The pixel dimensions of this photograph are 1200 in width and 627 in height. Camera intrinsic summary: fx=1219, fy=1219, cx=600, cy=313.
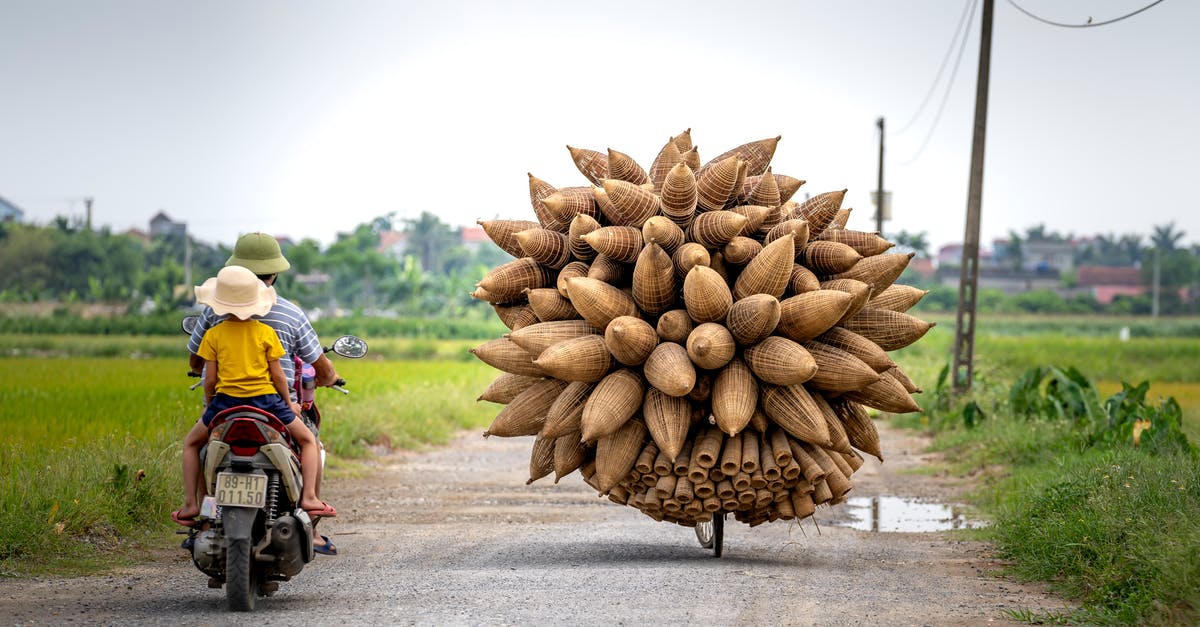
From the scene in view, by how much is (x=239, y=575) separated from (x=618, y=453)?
2.25m

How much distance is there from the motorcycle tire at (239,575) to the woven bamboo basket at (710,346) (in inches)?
103

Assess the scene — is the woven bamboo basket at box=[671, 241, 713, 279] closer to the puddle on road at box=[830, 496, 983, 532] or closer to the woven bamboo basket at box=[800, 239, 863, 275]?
the woven bamboo basket at box=[800, 239, 863, 275]

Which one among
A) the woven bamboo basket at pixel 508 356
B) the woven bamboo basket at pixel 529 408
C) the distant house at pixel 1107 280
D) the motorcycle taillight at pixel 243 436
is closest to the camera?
the motorcycle taillight at pixel 243 436

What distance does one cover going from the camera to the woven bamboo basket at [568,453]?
760 cm

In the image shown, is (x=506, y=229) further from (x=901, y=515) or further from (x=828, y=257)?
(x=901, y=515)

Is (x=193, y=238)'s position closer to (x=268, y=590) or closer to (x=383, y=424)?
(x=383, y=424)

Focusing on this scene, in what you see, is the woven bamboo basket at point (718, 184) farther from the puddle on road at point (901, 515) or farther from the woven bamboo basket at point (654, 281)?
the puddle on road at point (901, 515)

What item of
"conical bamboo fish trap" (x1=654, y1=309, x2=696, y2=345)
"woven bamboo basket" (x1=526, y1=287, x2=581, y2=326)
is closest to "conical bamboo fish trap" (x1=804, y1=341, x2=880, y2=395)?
"conical bamboo fish trap" (x1=654, y1=309, x2=696, y2=345)

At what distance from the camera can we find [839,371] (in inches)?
281

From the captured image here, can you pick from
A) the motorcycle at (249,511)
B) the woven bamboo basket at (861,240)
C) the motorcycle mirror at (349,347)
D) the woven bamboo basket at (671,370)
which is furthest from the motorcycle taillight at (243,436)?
the woven bamboo basket at (861,240)

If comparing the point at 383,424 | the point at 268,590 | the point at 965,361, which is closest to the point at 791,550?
the point at 268,590

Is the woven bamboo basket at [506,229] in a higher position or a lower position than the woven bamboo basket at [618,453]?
higher

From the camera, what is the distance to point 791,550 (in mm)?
9094

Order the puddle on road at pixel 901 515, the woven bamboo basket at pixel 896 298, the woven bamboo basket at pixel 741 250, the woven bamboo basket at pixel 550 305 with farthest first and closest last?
1. the puddle on road at pixel 901 515
2. the woven bamboo basket at pixel 896 298
3. the woven bamboo basket at pixel 550 305
4. the woven bamboo basket at pixel 741 250
